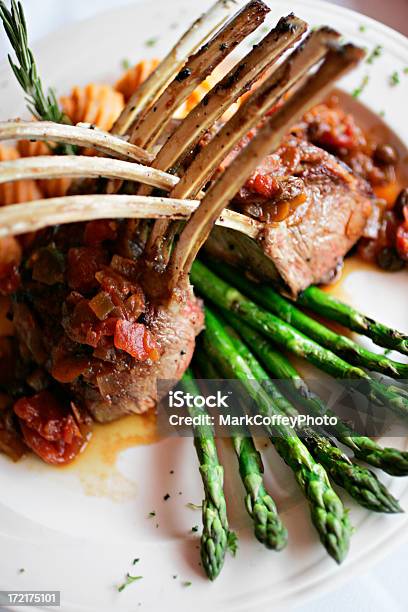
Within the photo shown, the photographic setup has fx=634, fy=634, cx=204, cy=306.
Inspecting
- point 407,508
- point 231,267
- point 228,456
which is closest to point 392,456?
point 407,508

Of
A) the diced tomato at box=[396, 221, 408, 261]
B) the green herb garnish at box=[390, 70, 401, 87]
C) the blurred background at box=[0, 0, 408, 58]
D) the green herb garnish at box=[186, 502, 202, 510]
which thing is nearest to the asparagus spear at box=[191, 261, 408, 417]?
the diced tomato at box=[396, 221, 408, 261]

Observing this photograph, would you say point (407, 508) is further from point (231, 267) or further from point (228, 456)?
point (231, 267)

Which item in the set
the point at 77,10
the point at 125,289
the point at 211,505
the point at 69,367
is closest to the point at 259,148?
the point at 125,289

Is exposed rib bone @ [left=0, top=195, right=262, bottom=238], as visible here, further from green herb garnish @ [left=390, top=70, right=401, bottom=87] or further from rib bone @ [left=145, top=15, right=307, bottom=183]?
green herb garnish @ [left=390, top=70, right=401, bottom=87]

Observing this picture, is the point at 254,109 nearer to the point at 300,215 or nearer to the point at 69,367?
the point at 300,215

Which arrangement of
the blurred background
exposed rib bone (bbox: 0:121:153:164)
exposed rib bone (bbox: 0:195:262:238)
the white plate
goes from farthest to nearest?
1. the blurred background
2. the white plate
3. exposed rib bone (bbox: 0:121:153:164)
4. exposed rib bone (bbox: 0:195:262:238)

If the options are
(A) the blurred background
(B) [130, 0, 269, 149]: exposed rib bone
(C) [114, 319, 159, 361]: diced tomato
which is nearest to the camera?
(B) [130, 0, 269, 149]: exposed rib bone
